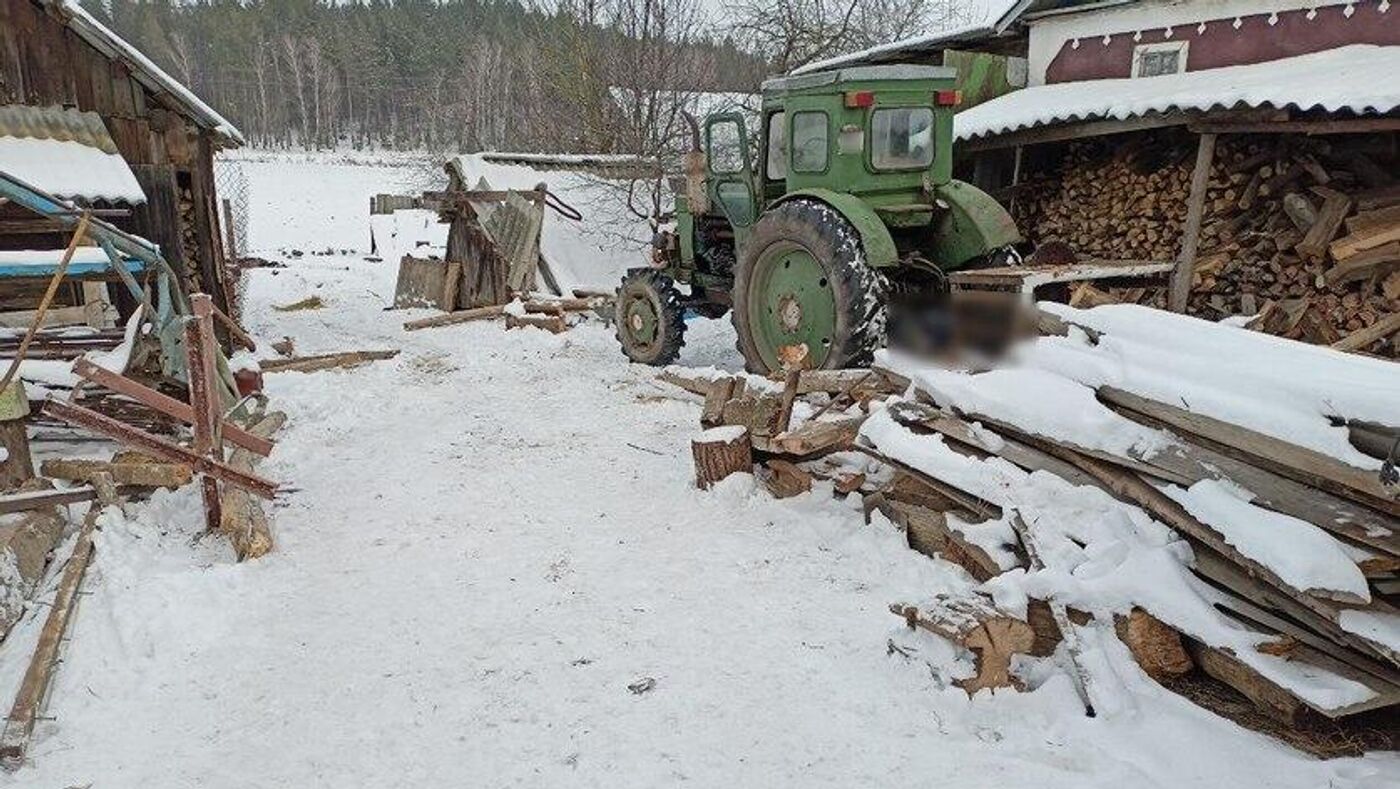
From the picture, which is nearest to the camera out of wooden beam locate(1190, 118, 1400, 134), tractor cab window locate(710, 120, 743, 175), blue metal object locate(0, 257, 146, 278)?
blue metal object locate(0, 257, 146, 278)

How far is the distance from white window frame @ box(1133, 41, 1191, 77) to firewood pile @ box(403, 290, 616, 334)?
7.09 meters

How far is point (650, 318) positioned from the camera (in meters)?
8.61

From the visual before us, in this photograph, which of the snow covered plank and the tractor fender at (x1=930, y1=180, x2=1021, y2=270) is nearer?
the snow covered plank

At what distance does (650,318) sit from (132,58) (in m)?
6.05

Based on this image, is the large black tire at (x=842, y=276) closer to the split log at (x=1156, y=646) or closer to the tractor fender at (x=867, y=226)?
the tractor fender at (x=867, y=226)

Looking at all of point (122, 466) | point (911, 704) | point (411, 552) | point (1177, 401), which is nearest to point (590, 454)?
point (411, 552)

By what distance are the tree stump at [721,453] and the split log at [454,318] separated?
7101mm

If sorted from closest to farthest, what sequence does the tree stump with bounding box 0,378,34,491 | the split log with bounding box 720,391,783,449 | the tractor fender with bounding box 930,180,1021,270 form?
the tree stump with bounding box 0,378,34,491 < the split log with bounding box 720,391,783,449 < the tractor fender with bounding box 930,180,1021,270

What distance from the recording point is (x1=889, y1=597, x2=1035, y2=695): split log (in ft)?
10.1

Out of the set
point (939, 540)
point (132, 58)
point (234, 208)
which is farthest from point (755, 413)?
point (234, 208)

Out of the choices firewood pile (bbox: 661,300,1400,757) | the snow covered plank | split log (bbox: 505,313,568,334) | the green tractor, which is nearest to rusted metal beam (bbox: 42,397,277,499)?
firewood pile (bbox: 661,300,1400,757)

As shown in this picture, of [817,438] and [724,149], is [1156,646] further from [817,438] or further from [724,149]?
[724,149]

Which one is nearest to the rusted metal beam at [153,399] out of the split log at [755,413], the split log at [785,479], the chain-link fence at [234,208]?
the split log at [755,413]

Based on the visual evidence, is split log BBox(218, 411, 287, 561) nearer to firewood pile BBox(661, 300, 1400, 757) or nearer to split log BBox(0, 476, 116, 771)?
split log BBox(0, 476, 116, 771)
